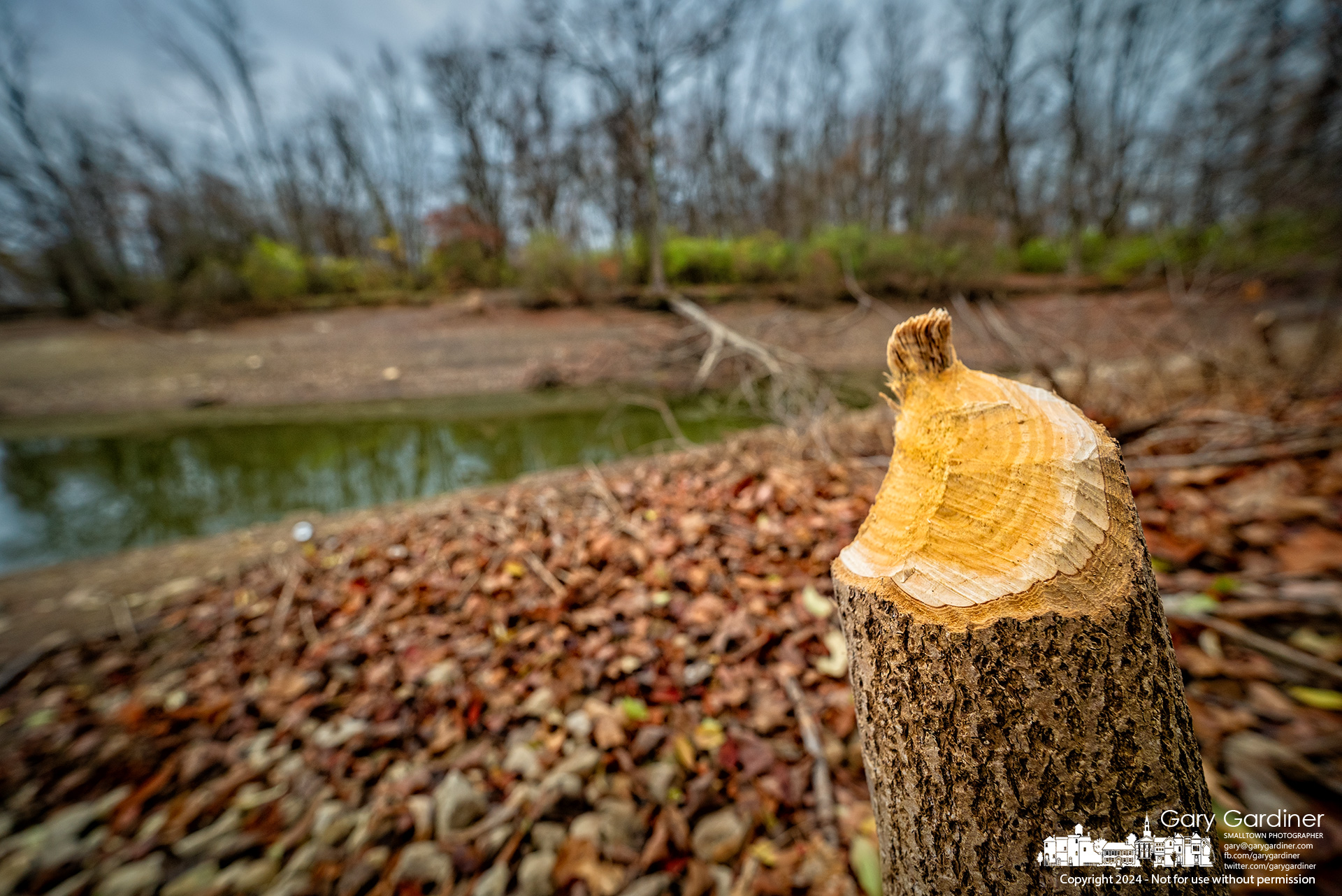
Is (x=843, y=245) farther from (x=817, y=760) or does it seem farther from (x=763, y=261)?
(x=817, y=760)

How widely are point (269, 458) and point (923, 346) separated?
972 cm

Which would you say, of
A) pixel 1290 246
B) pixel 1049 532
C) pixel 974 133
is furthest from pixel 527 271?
pixel 974 133

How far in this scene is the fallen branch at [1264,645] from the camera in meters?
1.24

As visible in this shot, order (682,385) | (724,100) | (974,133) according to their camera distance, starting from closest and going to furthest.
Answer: (682,385) → (974,133) → (724,100)

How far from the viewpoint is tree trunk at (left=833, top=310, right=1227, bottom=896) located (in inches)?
19.1

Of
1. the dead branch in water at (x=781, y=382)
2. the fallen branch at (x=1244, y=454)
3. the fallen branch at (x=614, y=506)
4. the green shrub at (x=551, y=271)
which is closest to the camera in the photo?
the fallen branch at (x=1244, y=454)

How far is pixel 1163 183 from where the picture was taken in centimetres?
482

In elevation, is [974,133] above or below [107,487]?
above

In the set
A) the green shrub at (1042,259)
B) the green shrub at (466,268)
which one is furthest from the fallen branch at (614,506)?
the green shrub at (1042,259)

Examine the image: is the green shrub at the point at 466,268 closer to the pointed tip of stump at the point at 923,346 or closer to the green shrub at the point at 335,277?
the green shrub at the point at 335,277

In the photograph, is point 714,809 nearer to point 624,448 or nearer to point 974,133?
point 624,448

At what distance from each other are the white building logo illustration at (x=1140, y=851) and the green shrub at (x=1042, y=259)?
59.4 feet

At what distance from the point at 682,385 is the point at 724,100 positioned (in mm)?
18443

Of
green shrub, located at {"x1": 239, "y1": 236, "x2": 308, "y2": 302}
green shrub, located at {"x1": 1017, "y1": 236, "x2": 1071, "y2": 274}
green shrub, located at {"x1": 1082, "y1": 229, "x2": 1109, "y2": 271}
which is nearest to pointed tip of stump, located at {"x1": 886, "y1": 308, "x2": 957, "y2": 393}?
green shrub, located at {"x1": 1017, "y1": 236, "x2": 1071, "y2": 274}
